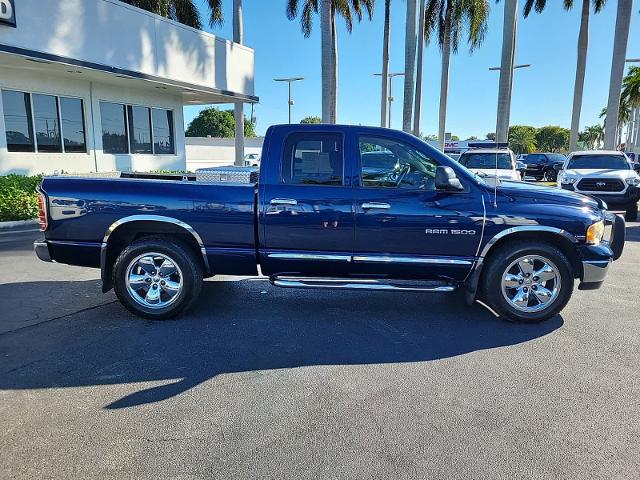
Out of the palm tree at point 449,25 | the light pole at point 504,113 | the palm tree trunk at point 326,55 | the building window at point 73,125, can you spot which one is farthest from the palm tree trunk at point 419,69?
the building window at point 73,125

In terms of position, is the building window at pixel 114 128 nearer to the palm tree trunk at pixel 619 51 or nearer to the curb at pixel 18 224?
the curb at pixel 18 224

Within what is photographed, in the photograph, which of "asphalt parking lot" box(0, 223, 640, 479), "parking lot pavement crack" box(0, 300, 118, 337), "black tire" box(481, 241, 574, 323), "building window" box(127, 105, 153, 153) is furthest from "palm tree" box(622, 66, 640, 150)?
"parking lot pavement crack" box(0, 300, 118, 337)

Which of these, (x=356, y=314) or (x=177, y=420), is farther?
(x=356, y=314)

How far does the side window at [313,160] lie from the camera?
484 centimetres

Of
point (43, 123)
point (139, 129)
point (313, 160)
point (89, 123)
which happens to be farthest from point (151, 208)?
point (139, 129)

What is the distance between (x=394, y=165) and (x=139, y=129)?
13.7 metres

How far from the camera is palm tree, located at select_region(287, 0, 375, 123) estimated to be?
1806cm

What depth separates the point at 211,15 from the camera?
24.0 metres

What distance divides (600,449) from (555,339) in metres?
1.84

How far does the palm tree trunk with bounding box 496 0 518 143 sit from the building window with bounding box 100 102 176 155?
14292mm

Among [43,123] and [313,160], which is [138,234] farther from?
[43,123]

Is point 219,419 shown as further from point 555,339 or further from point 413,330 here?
point 555,339

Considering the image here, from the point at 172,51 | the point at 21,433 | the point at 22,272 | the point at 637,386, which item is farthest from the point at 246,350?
the point at 172,51

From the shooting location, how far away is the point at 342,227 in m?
4.76
